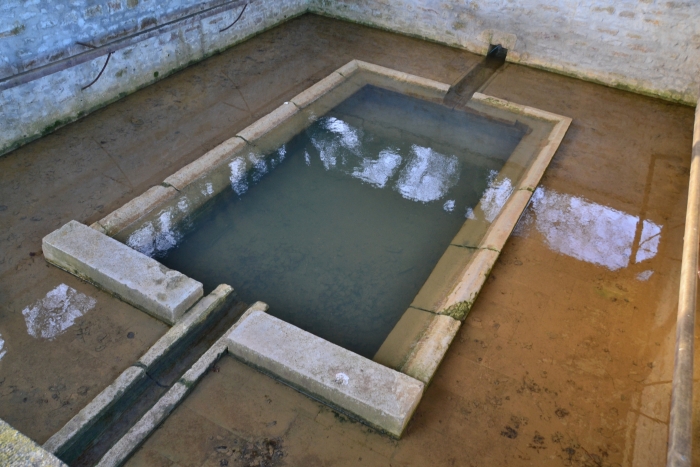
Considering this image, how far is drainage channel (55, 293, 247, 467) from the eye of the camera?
2869mm

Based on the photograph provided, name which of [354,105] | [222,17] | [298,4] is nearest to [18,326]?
[354,105]

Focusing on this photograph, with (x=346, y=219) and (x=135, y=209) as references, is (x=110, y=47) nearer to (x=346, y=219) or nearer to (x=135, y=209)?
(x=135, y=209)

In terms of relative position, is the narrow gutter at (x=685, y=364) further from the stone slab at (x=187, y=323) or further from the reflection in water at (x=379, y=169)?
the stone slab at (x=187, y=323)

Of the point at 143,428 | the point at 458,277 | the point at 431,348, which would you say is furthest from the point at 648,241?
the point at 143,428

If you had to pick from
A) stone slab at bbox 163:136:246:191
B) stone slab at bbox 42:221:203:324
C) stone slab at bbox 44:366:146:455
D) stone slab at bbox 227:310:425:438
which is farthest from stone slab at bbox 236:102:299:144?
stone slab at bbox 44:366:146:455

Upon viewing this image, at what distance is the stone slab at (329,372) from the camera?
2.94 meters

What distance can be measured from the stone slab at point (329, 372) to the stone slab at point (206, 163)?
192 centimetres

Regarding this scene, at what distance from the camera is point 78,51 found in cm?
544

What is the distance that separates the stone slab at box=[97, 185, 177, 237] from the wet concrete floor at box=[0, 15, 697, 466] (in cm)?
30

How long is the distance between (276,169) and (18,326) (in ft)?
9.01

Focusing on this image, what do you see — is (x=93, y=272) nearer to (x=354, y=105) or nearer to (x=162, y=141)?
(x=162, y=141)

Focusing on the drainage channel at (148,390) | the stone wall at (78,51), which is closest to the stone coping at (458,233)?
the drainage channel at (148,390)

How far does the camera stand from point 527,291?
3945 mm

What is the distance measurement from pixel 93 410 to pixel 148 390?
1.22ft
